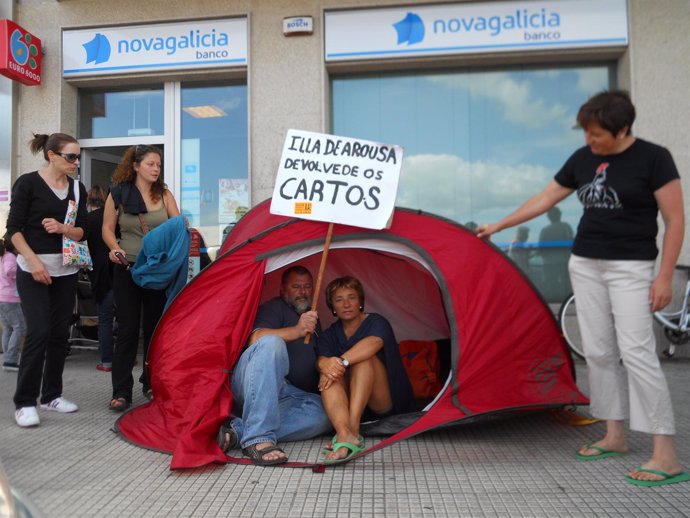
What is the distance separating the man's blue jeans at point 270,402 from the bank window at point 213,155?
388 cm

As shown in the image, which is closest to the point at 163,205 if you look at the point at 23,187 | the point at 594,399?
the point at 23,187

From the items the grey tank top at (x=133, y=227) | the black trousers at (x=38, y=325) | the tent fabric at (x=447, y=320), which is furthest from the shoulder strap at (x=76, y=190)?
the tent fabric at (x=447, y=320)

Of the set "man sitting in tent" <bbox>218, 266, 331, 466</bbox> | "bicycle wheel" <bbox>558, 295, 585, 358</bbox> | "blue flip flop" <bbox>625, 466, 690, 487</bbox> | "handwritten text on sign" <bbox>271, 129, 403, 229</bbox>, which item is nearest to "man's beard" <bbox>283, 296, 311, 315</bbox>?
"man sitting in tent" <bbox>218, 266, 331, 466</bbox>

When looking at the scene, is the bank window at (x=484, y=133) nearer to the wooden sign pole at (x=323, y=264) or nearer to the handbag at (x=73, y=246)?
the wooden sign pole at (x=323, y=264)

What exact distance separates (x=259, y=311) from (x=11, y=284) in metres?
3.18

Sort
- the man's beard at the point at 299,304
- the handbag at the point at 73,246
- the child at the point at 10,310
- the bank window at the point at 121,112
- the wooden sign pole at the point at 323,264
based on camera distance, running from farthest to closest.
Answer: the bank window at the point at 121,112, the child at the point at 10,310, the handbag at the point at 73,246, the man's beard at the point at 299,304, the wooden sign pole at the point at 323,264

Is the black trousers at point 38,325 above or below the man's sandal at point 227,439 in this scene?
above

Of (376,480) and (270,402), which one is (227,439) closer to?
(270,402)

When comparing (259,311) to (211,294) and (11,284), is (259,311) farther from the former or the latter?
(11,284)

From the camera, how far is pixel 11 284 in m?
5.48

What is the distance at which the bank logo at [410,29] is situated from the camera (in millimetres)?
6410

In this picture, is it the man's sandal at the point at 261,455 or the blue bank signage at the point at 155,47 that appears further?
the blue bank signage at the point at 155,47

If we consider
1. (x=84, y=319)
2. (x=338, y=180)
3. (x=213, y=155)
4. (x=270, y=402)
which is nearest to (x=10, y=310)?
(x=84, y=319)

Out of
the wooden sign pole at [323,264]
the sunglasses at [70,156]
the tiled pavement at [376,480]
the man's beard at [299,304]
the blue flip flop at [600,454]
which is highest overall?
the sunglasses at [70,156]
